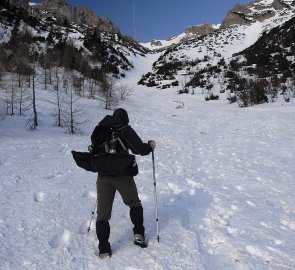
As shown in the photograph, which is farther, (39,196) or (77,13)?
(77,13)

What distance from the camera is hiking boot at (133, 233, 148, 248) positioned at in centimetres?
467

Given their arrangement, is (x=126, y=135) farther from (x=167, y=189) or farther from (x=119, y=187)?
(x=167, y=189)

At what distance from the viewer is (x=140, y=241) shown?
184 inches

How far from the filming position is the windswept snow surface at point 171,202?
4.48 m

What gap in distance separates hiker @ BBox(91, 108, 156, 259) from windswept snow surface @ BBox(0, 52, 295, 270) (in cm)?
20

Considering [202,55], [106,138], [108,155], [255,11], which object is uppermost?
[255,11]

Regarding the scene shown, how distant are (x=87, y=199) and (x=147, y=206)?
967mm

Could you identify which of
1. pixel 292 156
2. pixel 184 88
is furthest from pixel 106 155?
pixel 184 88

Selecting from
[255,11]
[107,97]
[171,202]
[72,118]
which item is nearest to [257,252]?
[171,202]

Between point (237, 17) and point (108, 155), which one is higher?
point (237, 17)

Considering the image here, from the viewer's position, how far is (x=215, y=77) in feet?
86.9

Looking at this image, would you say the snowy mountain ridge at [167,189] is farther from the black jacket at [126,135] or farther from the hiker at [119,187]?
the black jacket at [126,135]

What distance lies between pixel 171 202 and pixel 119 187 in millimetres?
2078

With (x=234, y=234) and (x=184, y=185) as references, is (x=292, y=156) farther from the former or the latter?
(x=234, y=234)
